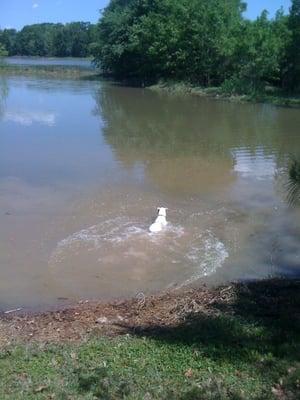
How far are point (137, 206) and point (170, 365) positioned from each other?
714 centimetres

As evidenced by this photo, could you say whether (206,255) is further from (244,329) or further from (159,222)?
(244,329)

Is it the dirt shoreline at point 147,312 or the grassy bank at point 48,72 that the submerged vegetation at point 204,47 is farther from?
the dirt shoreline at point 147,312

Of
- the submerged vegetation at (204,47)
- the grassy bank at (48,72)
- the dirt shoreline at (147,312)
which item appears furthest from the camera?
the grassy bank at (48,72)

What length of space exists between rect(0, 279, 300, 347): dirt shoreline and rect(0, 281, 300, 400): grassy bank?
12mm

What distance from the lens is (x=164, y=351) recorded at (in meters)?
4.78

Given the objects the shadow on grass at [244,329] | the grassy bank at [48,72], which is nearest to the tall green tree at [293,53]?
the grassy bank at [48,72]

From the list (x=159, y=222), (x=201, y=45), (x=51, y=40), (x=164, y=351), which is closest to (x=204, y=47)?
(x=201, y=45)

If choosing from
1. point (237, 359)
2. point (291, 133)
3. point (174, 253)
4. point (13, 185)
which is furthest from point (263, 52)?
point (237, 359)

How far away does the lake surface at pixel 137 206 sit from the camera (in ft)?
26.6

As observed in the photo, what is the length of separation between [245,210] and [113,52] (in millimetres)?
47742

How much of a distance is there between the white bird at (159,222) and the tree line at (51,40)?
413 ft

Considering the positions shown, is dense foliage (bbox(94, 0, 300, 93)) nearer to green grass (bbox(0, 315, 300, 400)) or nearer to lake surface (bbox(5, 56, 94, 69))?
lake surface (bbox(5, 56, 94, 69))

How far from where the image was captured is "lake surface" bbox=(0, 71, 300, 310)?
8.09 meters

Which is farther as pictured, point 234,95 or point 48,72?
point 48,72
